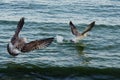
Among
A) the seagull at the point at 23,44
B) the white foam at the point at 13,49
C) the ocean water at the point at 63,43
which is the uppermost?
the seagull at the point at 23,44

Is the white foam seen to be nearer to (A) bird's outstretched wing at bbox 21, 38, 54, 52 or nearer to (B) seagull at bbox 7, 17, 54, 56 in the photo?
(B) seagull at bbox 7, 17, 54, 56

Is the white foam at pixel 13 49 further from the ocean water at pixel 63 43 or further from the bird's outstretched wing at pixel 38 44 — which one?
the ocean water at pixel 63 43

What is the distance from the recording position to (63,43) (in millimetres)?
18094

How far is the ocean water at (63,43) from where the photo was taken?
14352 mm

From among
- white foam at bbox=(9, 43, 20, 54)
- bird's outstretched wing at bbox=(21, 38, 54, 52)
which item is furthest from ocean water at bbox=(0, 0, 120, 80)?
bird's outstretched wing at bbox=(21, 38, 54, 52)

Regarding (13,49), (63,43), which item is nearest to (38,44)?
(13,49)

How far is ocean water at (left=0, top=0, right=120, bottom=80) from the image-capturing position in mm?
14352

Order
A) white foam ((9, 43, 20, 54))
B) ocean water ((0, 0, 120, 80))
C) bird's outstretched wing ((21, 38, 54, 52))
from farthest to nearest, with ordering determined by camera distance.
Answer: ocean water ((0, 0, 120, 80)) < white foam ((9, 43, 20, 54)) < bird's outstretched wing ((21, 38, 54, 52))

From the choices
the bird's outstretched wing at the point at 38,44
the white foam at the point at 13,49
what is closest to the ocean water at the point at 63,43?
the white foam at the point at 13,49

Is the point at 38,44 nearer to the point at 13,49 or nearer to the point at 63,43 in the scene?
the point at 13,49

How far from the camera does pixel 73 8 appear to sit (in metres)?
25.2

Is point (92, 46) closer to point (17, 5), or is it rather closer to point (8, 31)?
point (8, 31)

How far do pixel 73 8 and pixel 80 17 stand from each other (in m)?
2.27

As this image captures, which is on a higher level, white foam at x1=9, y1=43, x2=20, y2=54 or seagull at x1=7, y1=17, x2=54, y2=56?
seagull at x1=7, y1=17, x2=54, y2=56
